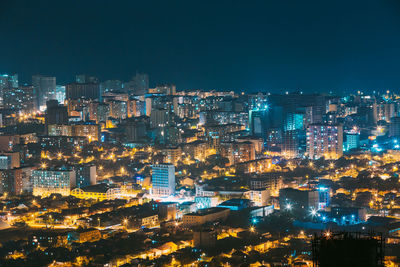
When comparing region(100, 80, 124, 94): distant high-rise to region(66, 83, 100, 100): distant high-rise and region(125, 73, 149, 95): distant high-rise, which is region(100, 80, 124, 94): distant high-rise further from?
region(66, 83, 100, 100): distant high-rise

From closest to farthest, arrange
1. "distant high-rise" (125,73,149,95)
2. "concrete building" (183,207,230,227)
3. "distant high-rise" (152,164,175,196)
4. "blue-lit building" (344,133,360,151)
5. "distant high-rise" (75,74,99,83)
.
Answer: "concrete building" (183,207,230,227)
"distant high-rise" (152,164,175,196)
"blue-lit building" (344,133,360,151)
"distant high-rise" (75,74,99,83)
"distant high-rise" (125,73,149,95)

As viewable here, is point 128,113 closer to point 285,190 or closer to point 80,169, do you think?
point 80,169

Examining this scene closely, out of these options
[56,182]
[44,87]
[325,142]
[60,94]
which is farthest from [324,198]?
[60,94]

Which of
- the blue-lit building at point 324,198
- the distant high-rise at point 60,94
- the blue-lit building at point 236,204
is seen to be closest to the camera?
the blue-lit building at point 236,204

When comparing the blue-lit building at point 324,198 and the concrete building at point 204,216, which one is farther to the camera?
the blue-lit building at point 324,198

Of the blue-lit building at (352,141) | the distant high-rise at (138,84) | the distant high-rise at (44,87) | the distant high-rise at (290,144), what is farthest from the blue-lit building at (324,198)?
the distant high-rise at (138,84)

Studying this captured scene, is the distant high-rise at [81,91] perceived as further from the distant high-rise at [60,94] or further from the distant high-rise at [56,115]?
the distant high-rise at [56,115]

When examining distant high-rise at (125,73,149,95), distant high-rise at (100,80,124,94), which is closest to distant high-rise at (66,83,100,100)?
distant high-rise at (125,73,149,95)
